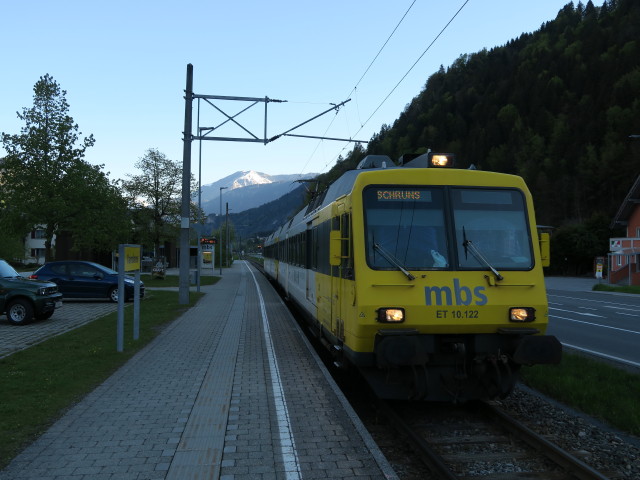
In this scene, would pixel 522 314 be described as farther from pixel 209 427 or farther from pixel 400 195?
pixel 209 427

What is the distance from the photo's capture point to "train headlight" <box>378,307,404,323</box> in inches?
232

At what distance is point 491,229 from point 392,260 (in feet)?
4.04

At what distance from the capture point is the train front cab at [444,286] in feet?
19.4

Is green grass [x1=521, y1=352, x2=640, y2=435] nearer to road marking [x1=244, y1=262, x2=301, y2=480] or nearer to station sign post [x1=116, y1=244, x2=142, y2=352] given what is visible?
road marking [x1=244, y1=262, x2=301, y2=480]

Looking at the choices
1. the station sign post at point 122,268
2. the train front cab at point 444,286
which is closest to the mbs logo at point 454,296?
the train front cab at point 444,286

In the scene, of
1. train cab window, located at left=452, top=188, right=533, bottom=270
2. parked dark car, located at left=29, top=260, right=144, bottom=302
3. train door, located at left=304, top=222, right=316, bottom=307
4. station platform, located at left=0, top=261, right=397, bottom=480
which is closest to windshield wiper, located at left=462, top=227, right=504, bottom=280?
train cab window, located at left=452, top=188, right=533, bottom=270

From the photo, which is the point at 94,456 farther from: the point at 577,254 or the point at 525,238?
the point at 577,254

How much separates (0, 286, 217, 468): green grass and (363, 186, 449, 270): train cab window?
3791mm

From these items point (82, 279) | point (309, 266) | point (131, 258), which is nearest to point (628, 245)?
point (82, 279)

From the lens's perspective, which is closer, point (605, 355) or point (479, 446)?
point (479, 446)

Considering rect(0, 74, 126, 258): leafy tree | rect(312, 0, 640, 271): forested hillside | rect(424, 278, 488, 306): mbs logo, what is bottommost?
rect(424, 278, 488, 306): mbs logo

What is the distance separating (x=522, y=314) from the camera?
6109 millimetres

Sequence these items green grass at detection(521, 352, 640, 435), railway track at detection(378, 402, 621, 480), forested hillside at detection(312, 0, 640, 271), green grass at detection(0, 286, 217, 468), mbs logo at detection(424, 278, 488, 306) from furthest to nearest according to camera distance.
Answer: forested hillside at detection(312, 0, 640, 271) → green grass at detection(521, 352, 640, 435) → mbs logo at detection(424, 278, 488, 306) → green grass at detection(0, 286, 217, 468) → railway track at detection(378, 402, 621, 480)

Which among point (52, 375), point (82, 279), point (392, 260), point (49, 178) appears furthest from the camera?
point (49, 178)
